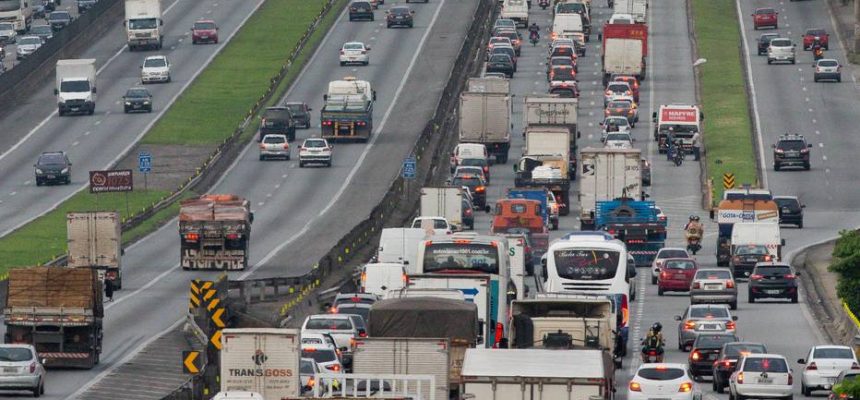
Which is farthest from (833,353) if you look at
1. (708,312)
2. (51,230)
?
(51,230)

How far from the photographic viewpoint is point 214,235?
8312cm

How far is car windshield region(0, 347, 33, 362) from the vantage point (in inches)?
2196

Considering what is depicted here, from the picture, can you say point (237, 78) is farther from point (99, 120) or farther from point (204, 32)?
point (99, 120)

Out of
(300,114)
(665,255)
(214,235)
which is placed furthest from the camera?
(300,114)

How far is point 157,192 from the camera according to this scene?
10675cm

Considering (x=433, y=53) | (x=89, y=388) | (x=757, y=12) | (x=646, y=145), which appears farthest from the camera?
(x=757, y=12)

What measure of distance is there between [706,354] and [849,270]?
19502 mm

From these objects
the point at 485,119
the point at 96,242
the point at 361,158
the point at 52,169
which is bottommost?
the point at 361,158

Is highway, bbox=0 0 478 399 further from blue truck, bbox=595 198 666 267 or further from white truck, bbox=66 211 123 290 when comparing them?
blue truck, bbox=595 198 666 267

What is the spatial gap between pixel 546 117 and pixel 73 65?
26.3m

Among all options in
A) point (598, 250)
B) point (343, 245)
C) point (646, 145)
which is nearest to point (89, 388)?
point (598, 250)

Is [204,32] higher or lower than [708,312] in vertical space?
higher

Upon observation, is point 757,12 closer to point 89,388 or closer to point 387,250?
point 387,250

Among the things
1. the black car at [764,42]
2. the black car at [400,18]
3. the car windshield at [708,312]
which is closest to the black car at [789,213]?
the car windshield at [708,312]
